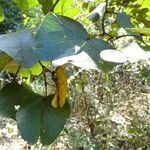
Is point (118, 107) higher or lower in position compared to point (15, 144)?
higher

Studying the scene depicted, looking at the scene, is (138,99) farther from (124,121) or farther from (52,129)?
(52,129)

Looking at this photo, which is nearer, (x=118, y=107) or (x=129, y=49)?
(x=129, y=49)

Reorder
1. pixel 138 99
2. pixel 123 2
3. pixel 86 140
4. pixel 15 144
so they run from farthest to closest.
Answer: pixel 15 144, pixel 138 99, pixel 86 140, pixel 123 2

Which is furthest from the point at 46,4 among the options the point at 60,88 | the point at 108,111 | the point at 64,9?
the point at 108,111

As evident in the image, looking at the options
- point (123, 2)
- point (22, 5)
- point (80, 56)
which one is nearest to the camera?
point (80, 56)

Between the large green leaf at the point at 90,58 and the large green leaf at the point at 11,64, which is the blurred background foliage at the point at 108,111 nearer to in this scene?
the large green leaf at the point at 11,64

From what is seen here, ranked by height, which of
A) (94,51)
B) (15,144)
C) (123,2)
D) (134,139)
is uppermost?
(94,51)

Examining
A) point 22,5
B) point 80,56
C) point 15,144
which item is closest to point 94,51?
point 80,56
